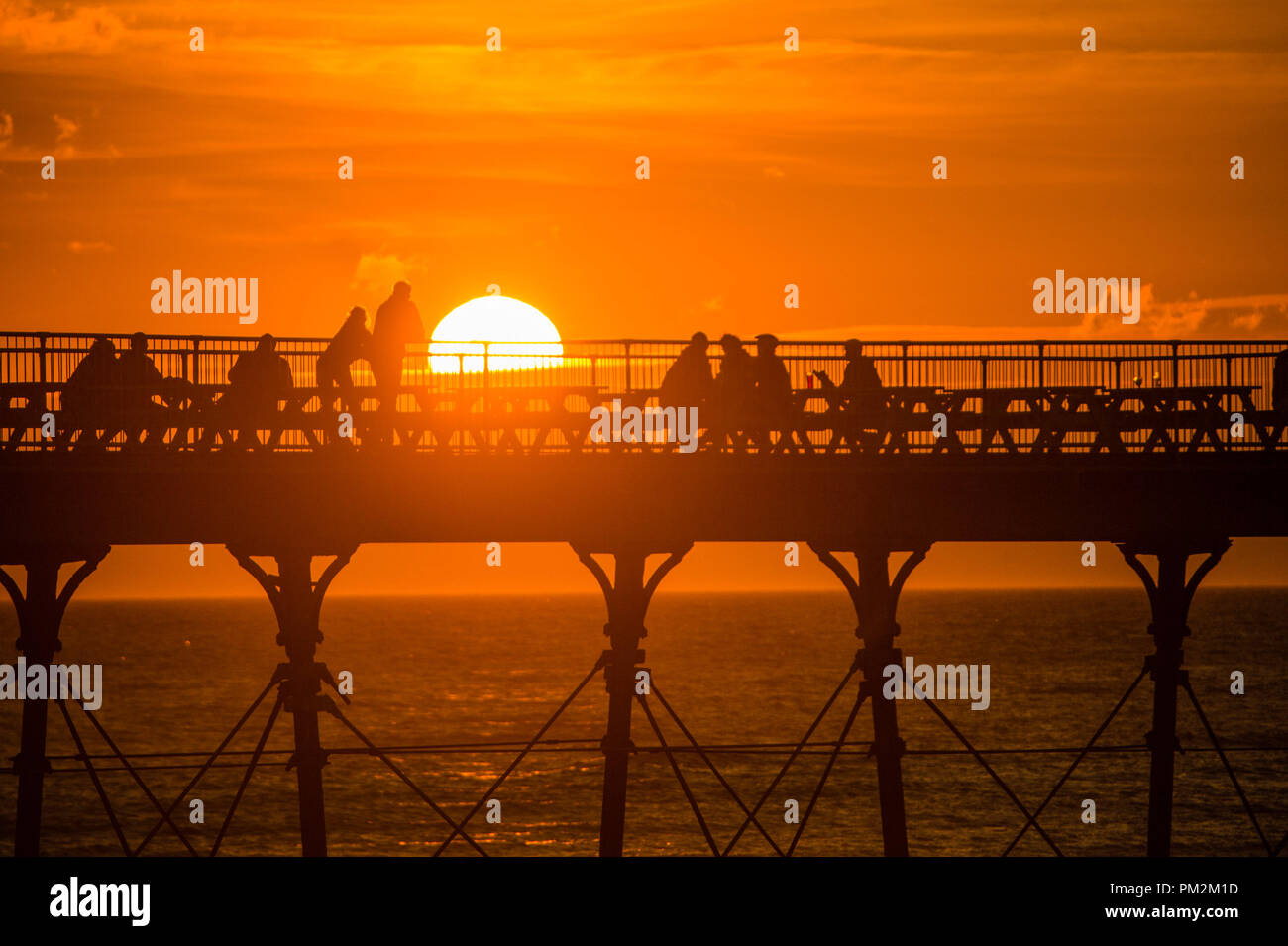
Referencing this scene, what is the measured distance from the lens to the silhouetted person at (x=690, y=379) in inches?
948

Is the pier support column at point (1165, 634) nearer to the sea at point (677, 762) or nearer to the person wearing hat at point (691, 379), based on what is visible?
the sea at point (677, 762)

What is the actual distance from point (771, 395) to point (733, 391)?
0.51m

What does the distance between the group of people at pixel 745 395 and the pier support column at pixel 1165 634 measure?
490 centimetres

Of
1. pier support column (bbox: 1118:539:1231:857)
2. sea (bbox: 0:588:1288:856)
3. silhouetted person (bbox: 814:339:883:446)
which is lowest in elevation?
sea (bbox: 0:588:1288:856)

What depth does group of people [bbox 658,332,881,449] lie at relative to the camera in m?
24.0

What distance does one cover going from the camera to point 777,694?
416 ft

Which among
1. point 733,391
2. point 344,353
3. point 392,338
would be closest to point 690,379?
point 733,391

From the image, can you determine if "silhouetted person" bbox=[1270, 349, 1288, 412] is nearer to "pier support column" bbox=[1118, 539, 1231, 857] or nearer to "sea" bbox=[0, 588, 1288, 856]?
"pier support column" bbox=[1118, 539, 1231, 857]

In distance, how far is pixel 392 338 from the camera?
79.0 ft

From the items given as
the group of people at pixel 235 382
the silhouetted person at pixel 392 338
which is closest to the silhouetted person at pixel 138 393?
the group of people at pixel 235 382

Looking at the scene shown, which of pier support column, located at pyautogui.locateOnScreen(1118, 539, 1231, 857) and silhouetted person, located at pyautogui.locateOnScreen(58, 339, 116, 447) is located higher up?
silhouetted person, located at pyautogui.locateOnScreen(58, 339, 116, 447)

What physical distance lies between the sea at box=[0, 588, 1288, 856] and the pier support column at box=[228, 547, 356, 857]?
14.8ft

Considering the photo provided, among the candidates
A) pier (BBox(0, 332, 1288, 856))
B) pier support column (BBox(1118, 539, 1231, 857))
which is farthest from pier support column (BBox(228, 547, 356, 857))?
pier support column (BBox(1118, 539, 1231, 857))
